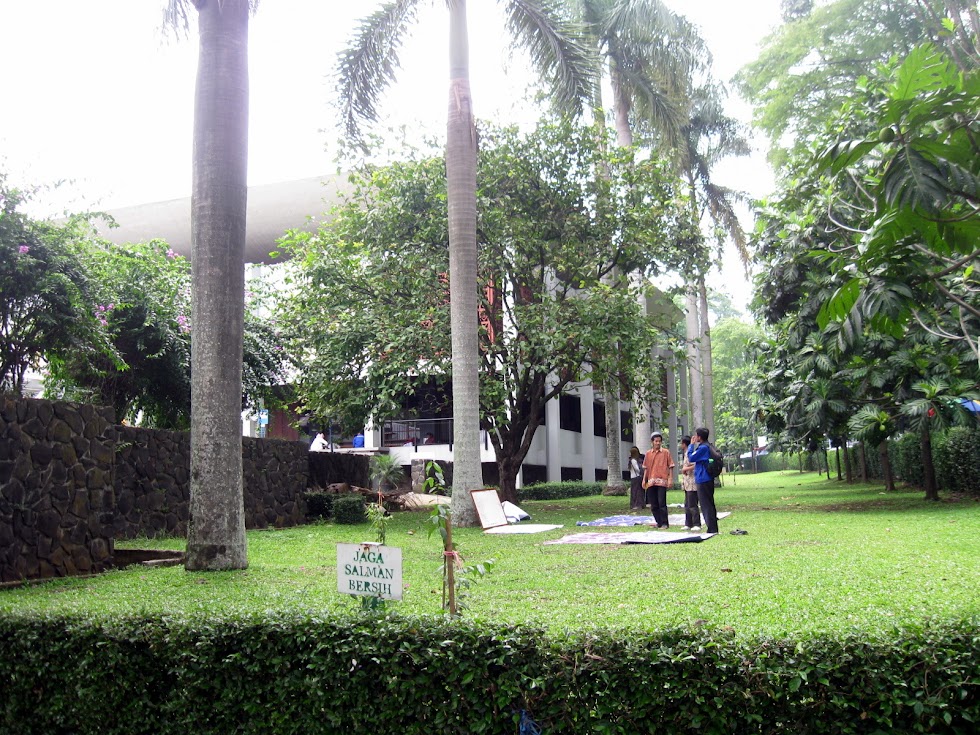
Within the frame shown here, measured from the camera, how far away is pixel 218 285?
10805mm

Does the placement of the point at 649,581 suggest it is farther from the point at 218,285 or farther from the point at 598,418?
the point at 598,418

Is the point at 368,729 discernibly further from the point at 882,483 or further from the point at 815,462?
the point at 815,462

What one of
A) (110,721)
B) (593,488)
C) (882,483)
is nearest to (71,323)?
(110,721)

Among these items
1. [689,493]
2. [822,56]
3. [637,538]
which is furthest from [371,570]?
[822,56]

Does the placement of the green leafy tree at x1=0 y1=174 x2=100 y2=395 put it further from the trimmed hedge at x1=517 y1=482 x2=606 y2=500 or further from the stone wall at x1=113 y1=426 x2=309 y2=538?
the trimmed hedge at x1=517 y1=482 x2=606 y2=500

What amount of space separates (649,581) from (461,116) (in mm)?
10807

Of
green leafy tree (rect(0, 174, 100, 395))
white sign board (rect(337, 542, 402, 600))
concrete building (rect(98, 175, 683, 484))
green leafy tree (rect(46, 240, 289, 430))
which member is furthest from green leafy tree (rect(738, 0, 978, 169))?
white sign board (rect(337, 542, 402, 600))

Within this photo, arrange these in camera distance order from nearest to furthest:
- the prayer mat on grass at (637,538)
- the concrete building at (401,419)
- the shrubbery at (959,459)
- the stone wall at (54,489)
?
the stone wall at (54,489)
the prayer mat on grass at (637,538)
the shrubbery at (959,459)
the concrete building at (401,419)

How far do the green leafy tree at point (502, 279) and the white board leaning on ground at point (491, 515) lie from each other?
3797 millimetres

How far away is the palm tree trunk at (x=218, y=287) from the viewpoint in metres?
10.6

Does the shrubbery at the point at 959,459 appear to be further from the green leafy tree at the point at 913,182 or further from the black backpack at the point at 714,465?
the green leafy tree at the point at 913,182

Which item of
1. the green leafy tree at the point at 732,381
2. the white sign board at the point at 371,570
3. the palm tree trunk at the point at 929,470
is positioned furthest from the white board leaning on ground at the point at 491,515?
the green leafy tree at the point at 732,381

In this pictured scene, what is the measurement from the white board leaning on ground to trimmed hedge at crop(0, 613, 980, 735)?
33.6 ft

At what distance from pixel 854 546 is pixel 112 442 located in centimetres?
941
